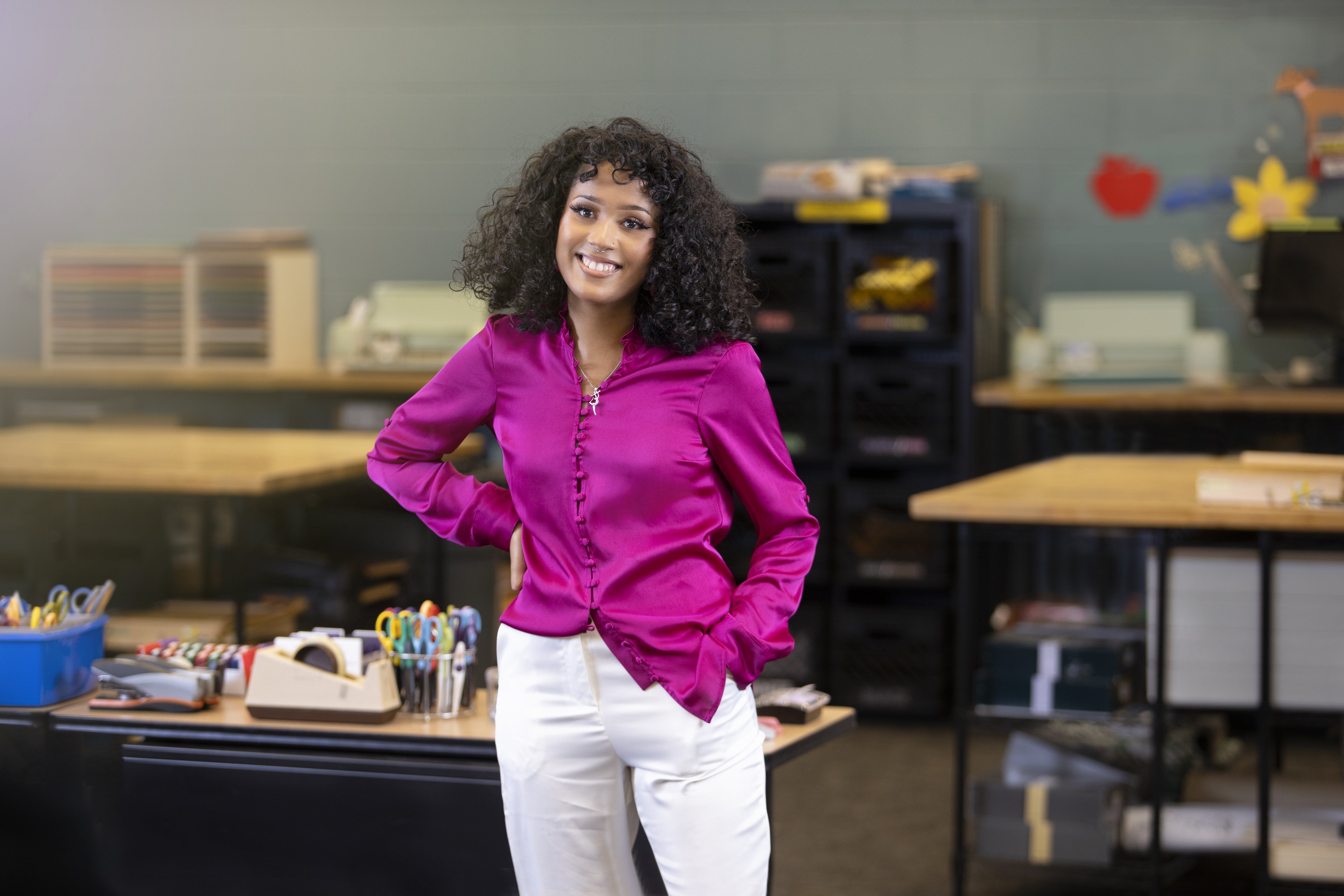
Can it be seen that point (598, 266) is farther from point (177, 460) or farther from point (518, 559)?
point (177, 460)

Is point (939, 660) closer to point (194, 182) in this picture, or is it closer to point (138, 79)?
point (194, 182)

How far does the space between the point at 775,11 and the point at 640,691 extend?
411cm

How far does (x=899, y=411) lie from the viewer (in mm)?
4551

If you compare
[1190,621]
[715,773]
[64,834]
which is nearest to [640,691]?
[715,773]

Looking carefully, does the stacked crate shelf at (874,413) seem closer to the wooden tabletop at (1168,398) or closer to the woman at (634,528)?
the wooden tabletop at (1168,398)

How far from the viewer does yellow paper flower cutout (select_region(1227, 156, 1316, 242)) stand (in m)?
4.76

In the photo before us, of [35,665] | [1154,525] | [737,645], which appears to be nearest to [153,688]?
[35,665]

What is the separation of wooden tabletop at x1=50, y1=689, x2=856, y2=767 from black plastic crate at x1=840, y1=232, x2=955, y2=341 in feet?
8.39

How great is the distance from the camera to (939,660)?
4.54m

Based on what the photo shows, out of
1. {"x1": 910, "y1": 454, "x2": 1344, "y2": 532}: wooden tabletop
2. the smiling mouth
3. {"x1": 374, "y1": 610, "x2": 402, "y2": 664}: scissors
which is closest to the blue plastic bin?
{"x1": 374, "y1": 610, "x2": 402, "y2": 664}: scissors

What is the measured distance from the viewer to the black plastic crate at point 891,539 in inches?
179

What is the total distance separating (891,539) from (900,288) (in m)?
0.78

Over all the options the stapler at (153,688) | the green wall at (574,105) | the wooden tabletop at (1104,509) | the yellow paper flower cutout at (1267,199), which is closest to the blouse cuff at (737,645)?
the stapler at (153,688)

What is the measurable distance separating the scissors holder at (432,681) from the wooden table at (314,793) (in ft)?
0.08
